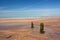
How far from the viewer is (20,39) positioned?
1803 cm

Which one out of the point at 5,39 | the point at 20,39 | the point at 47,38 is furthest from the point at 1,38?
the point at 47,38

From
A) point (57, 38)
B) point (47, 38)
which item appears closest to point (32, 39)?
point (47, 38)

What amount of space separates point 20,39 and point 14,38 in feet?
3.11

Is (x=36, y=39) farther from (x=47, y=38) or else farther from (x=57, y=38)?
(x=57, y=38)

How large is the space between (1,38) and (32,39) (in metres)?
3.98

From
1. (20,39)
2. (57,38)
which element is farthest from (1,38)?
(57,38)

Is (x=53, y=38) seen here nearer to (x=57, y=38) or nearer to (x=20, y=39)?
(x=57, y=38)

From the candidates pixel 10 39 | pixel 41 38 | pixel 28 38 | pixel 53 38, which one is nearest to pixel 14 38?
pixel 10 39

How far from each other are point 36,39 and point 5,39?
3.76m

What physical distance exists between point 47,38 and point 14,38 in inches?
159

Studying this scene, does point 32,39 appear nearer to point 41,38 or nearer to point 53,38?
point 41,38

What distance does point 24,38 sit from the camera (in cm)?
1859

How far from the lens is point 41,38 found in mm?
18469

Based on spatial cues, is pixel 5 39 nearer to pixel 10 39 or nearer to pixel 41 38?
pixel 10 39
